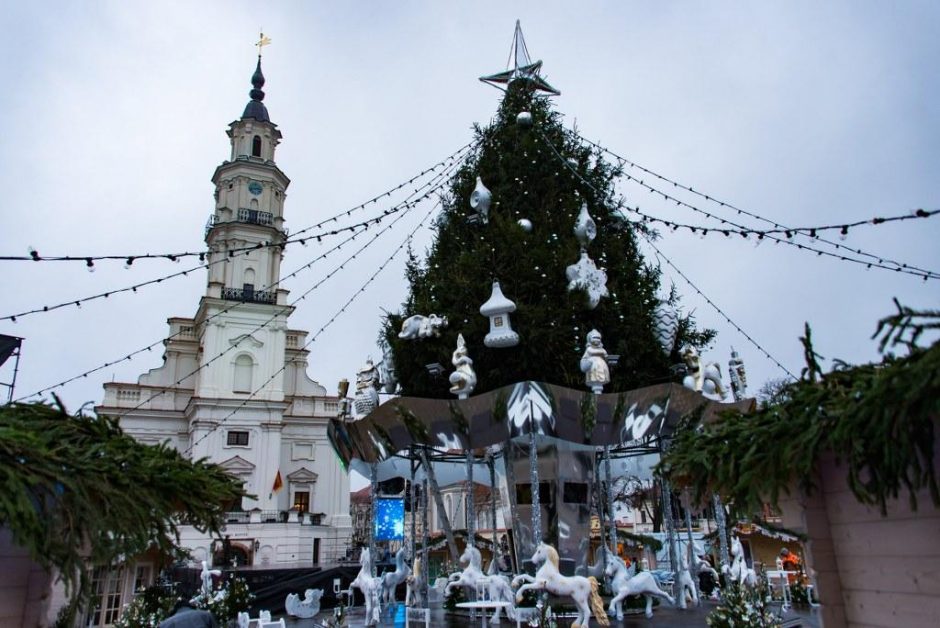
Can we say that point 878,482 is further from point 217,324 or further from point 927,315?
point 217,324

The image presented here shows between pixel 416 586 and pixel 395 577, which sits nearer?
pixel 416 586

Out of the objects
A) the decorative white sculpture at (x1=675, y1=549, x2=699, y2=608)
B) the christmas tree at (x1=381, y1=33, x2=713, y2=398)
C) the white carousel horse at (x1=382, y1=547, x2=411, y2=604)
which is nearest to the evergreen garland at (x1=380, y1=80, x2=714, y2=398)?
the christmas tree at (x1=381, y1=33, x2=713, y2=398)

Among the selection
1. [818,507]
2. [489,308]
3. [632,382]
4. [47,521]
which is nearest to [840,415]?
[818,507]

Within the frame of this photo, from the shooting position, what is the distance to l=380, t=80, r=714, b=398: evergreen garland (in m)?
14.9

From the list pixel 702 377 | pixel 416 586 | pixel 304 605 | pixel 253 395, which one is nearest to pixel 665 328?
pixel 702 377

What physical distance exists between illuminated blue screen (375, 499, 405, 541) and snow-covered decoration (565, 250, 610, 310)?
1087cm

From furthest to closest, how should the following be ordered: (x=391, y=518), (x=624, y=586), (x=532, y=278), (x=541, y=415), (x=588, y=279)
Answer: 1. (x=391, y=518)
2. (x=532, y=278)
3. (x=588, y=279)
4. (x=624, y=586)
5. (x=541, y=415)

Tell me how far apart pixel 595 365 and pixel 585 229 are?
4.22 metres

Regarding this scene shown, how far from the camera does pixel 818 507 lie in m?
5.61

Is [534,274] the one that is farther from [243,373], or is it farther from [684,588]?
[243,373]

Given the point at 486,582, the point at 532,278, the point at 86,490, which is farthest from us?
the point at 532,278

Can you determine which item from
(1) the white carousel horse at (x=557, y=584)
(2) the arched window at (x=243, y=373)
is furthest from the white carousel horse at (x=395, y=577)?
(2) the arched window at (x=243, y=373)

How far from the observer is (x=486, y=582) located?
12055 millimetres

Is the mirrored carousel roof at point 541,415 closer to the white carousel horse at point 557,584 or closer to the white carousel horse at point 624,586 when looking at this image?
the white carousel horse at point 557,584
